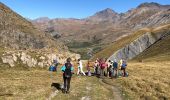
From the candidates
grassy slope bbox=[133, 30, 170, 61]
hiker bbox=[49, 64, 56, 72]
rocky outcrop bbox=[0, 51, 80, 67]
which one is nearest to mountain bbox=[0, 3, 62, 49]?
grassy slope bbox=[133, 30, 170, 61]

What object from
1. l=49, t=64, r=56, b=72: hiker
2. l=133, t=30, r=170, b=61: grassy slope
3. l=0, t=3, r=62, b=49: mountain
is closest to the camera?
l=49, t=64, r=56, b=72: hiker

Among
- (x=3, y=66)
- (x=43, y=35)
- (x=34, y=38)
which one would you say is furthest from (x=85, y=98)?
(x=43, y=35)

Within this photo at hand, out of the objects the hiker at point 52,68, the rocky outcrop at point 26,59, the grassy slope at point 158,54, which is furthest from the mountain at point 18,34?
the hiker at point 52,68

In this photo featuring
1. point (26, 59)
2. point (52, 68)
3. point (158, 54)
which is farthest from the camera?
point (158, 54)

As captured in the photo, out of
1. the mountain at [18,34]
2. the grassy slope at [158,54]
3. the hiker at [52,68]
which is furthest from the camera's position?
the grassy slope at [158,54]

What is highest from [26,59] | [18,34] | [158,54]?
[18,34]

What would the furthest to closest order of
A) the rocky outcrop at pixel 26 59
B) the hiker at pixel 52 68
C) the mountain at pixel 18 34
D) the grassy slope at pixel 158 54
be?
the grassy slope at pixel 158 54
the mountain at pixel 18 34
the hiker at pixel 52 68
the rocky outcrop at pixel 26 59

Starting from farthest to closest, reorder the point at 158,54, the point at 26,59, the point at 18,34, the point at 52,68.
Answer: the point at 158,54
the point at 18,34
the point at 52,68
the point at 26,59

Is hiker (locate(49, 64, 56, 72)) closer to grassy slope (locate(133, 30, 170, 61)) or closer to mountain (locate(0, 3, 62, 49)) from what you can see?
mountain (locate(0, 3, 62, 49))

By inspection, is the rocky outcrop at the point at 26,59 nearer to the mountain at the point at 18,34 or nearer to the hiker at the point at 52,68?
the hiker at the point at 52,68

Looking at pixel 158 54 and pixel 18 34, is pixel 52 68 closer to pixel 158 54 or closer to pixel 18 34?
pixel 18 34

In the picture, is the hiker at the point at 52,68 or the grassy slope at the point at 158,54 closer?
the hiker at the point at 52,68

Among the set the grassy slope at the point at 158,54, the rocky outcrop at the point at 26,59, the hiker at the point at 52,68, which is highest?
the grassy slope at the point at 158,54

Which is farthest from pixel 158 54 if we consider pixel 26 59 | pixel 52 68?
pixel 26 59
